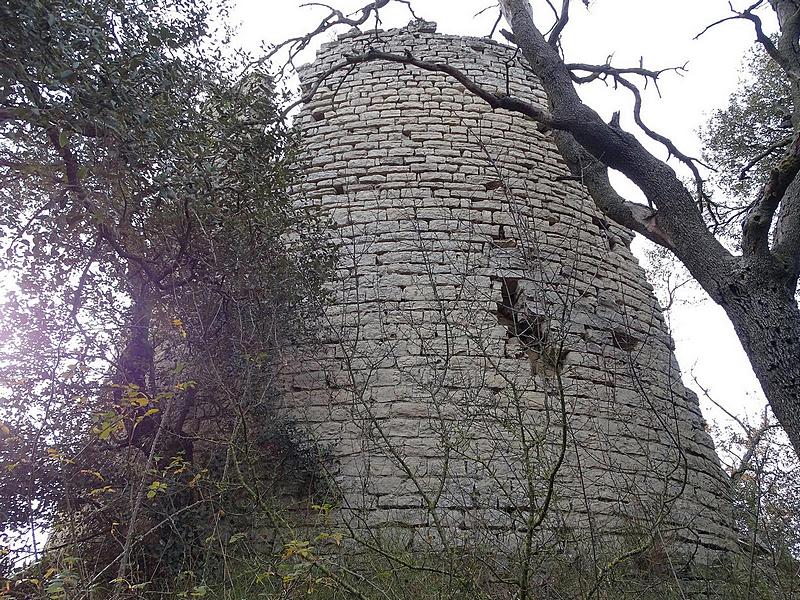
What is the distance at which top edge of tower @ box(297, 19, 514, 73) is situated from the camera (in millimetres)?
6801

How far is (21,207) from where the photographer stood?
4.21 meters

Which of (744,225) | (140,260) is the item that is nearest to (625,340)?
(744,225)

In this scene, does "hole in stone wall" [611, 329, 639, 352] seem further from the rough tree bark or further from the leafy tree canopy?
the leafy tree canopy

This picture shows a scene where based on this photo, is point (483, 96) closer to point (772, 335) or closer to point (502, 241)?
point (502, 241)

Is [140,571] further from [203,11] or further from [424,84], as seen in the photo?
[424,84]

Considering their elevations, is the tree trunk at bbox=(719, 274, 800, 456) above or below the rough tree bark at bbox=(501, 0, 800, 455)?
below

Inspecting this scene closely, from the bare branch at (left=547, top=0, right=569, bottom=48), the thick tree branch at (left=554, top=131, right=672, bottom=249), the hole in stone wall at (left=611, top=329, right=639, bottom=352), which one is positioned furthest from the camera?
the bare branch at (left=547, top=0, right=569, bottom=48)

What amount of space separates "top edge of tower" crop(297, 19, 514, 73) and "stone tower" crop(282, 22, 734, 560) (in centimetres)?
2

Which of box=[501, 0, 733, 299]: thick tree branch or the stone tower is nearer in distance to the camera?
box=[501, 0, 733, 299]: thick tree branch

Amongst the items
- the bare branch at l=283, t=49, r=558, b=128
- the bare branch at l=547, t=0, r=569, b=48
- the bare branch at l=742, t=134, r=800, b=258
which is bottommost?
the bare branch at l=742, t=134, r=800, b=258

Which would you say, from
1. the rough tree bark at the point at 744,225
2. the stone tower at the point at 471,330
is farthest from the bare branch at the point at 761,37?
the stone tower at the point at 471,330

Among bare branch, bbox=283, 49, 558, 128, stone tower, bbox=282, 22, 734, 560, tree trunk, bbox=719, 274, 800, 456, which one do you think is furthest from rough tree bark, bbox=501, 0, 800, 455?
stone tower, bbox=282, 22, 734, 560

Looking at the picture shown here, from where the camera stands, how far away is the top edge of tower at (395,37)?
22.3ft

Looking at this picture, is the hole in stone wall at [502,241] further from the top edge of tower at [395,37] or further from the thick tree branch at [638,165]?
the top edge of tower at [395,37]
